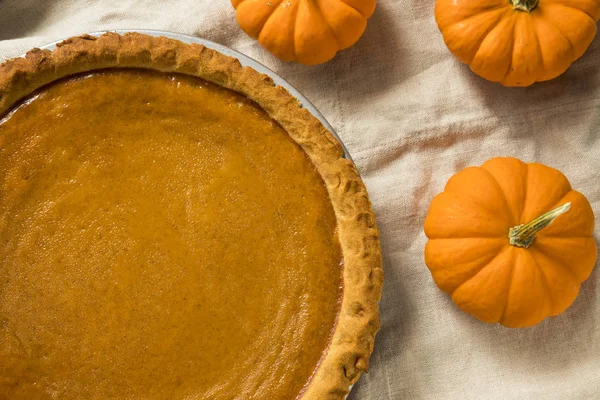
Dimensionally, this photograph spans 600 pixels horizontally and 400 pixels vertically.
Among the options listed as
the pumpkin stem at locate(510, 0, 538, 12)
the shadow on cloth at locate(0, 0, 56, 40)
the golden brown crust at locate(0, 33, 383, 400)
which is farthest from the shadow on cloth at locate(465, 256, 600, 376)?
the shadow on cloth at locate(0, 0, 56, 40)

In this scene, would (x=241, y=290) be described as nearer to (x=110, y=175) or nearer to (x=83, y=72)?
(x=110, y=175)

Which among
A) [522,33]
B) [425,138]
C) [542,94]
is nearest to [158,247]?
[425,138]

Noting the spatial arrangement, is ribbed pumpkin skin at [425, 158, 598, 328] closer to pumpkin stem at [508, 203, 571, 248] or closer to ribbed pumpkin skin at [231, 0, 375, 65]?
pumpkin stem at [508, 203, 571, 248]

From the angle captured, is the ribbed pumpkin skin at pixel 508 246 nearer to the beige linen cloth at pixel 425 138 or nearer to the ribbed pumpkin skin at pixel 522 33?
the beige linen cloth at pixel 425 138

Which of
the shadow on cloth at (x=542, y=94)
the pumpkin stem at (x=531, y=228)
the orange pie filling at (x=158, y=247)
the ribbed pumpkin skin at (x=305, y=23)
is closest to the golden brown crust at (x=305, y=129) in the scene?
the orange pie filling at (x=158, y=247)

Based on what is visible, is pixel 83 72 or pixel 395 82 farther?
pixel 395 82

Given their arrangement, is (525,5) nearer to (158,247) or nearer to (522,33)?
(522,33)

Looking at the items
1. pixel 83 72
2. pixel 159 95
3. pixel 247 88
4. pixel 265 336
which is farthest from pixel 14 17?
pixel 265 336

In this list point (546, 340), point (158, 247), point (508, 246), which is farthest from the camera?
point (546, 340)
